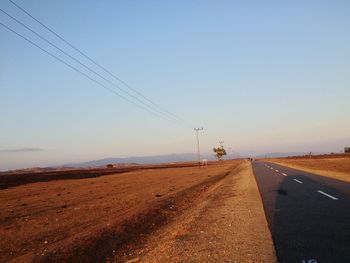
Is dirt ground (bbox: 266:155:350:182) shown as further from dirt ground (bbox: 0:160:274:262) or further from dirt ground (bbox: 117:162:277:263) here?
dirt ground (bbox: 117:162:277:263)

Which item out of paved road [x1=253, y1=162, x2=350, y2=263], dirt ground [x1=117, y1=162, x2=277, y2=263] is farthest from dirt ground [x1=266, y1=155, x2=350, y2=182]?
dirt ground [x1=117, y1=162, x2=277, y2=263]

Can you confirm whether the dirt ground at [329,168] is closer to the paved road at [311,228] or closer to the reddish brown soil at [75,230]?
the paved road at [311,228]

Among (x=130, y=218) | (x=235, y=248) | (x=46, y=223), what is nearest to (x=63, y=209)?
(x=46, y=223)

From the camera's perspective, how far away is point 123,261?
8844 millimetres

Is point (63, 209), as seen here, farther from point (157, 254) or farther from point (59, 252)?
point (157, 254)

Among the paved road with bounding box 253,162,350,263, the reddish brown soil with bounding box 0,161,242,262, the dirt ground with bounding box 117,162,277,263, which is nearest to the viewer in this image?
the paved road with bounding box 253,162,350,263

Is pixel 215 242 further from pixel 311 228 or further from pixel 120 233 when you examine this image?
pixel 120 233

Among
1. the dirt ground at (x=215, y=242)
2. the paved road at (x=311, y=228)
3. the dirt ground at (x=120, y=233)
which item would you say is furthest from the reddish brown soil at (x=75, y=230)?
the paved road at (x=311, y=228)

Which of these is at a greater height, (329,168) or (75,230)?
(329,168)

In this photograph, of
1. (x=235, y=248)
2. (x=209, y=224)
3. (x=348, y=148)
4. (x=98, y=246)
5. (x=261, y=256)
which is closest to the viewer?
(x=261, y=256)

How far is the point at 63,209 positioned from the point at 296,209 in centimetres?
1148

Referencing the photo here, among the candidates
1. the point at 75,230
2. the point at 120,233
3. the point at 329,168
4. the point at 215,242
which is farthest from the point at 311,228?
the point at 329,168

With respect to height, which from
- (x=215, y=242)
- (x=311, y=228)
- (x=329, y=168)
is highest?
(x=329, y=168)

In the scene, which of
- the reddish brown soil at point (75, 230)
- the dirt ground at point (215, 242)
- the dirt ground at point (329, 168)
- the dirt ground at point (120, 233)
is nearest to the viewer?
the dirt ground at point (215, 242)
